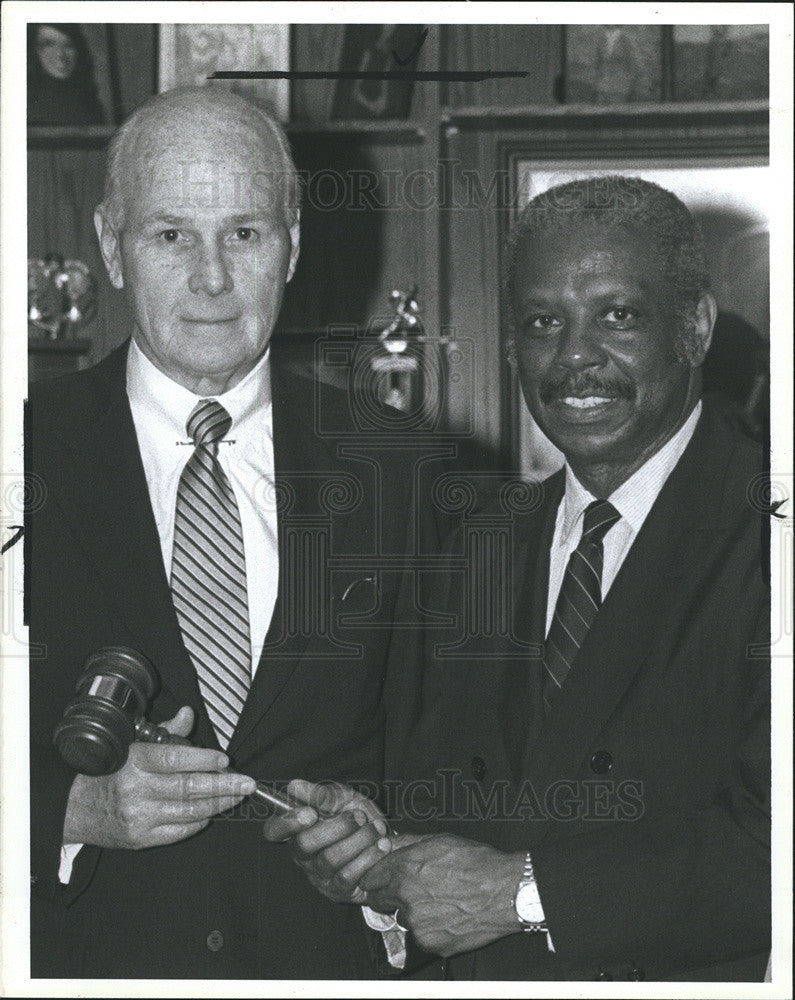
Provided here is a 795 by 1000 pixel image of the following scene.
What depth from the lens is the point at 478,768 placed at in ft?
7.71

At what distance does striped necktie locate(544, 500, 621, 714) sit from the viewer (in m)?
2.33

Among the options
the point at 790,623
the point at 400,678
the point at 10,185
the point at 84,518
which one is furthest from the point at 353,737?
the point at 10,185

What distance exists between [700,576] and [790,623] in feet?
0.58

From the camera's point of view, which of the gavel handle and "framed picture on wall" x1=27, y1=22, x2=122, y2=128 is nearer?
the gavel handle

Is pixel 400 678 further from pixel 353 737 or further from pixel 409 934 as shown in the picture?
pixel 409 934

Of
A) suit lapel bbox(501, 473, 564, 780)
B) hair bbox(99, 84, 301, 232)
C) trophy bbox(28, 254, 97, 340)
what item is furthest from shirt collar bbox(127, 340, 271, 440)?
suit lapel bbox(501, 473, 564, 780)

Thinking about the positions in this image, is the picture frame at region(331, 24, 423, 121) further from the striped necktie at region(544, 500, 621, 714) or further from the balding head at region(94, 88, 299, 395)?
the striped necktie at region(544, 500, 621, 714)

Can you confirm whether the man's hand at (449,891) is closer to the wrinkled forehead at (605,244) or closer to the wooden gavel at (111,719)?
the wooden gavel at (111,719)

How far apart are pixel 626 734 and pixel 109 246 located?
3.91 feet

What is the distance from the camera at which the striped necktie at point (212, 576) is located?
235 centimetres

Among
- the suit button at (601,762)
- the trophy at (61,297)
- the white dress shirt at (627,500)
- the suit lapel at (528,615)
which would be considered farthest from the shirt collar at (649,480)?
the trophy at (61,297)

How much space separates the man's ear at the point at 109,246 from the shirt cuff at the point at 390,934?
3.76ft

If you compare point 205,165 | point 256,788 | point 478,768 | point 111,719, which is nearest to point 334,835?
point 256,788

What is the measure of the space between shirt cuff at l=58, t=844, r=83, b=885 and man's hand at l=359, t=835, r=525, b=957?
0.49m
